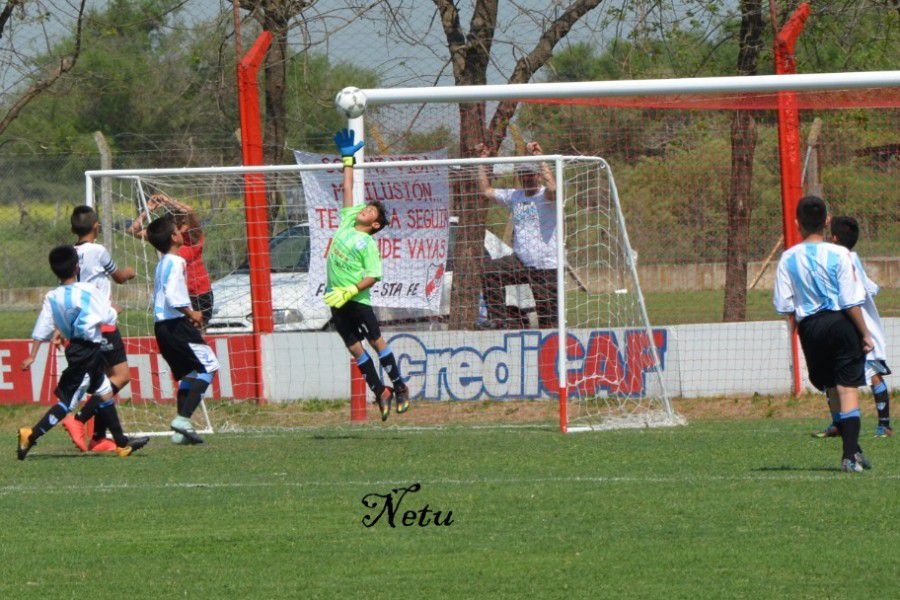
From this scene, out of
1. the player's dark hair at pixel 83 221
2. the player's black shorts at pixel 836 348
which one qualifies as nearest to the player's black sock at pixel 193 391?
the player's dark hair at pixel 83 221

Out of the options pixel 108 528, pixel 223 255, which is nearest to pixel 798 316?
pixel 108 528

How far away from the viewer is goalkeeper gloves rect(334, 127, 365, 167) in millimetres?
11008

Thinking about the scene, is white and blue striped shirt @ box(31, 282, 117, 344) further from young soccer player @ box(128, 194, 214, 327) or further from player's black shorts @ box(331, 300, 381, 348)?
young soccer player @ box(128, 194, 214, 327)

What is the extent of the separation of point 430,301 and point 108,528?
7.14m

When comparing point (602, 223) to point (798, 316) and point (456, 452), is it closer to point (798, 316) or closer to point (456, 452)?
point (456, 452)

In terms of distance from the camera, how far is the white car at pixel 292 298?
1333cm

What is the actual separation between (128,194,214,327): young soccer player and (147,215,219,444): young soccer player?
4.91ft

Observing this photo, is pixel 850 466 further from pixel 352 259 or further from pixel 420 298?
pixel 420 298

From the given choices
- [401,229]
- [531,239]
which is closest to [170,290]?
[531,239]

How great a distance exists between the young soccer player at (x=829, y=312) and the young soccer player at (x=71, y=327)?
4793 millimetres

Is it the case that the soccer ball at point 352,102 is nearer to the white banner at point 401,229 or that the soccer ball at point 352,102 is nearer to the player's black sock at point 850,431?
the white banner at point 401,229

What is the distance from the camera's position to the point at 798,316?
8305 mm

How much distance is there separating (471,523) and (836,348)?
2.67 meters

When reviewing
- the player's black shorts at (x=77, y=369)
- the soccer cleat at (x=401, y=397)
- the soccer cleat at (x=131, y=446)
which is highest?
the player's black shorts at (x=77, y=369)
